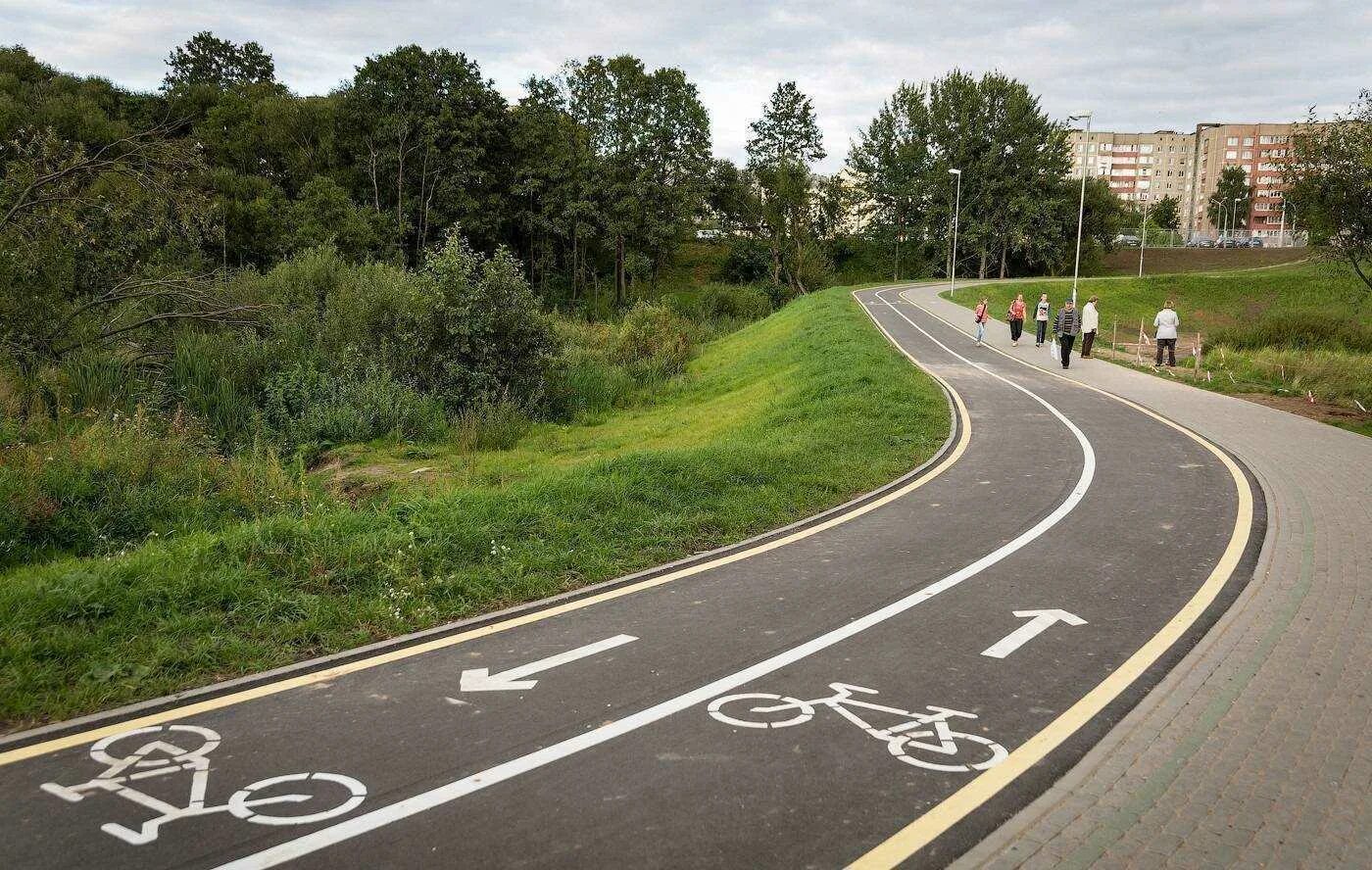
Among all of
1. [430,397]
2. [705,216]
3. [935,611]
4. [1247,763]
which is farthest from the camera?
[705,216]

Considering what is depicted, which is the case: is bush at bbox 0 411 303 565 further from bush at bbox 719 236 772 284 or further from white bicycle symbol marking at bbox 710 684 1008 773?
bush at bbox 719 236 772 284

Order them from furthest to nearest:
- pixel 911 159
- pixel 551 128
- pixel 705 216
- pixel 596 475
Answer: pixel 911 159
pixel 705 216
pixel 551 128
pixel 596 475

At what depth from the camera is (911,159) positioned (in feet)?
285

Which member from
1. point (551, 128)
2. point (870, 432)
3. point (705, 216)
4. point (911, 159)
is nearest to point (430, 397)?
point (870, 432)

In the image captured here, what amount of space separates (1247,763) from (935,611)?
280cm

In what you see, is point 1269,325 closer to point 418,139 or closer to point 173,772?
point 173,772

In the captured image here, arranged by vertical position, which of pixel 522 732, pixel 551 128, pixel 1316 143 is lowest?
pixel 522 732

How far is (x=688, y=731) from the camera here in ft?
18.1

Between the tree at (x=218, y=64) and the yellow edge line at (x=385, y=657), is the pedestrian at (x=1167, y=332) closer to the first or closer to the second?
the yellow edge line at (x=385, y=657)

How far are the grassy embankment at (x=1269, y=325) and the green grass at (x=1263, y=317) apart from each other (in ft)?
0.13

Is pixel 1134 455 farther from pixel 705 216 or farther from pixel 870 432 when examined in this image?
pixel 705 216

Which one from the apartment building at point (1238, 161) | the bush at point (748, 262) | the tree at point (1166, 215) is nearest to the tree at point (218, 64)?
the bush at point (748, 262)

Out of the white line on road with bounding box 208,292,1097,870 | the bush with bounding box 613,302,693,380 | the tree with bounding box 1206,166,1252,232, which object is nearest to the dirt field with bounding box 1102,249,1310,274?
the tree with bounding box 1206,166,1252,232

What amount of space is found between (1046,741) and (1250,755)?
1.07 metres
